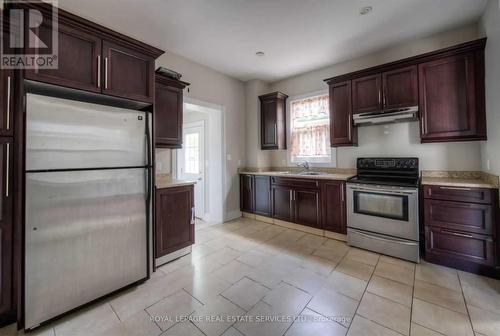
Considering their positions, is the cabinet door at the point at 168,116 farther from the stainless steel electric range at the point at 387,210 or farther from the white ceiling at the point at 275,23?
the stainless steel electric range at the point at 387,210

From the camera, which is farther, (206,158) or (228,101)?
(206,158)

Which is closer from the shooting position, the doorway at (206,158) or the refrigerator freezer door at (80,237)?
the refrigerator freezer door at (80,237)

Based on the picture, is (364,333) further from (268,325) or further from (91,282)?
(91,282)

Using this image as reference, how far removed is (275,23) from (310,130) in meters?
2.13

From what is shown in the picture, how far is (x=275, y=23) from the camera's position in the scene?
2.63m

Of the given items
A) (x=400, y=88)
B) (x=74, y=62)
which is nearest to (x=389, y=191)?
(x=400, y=88)

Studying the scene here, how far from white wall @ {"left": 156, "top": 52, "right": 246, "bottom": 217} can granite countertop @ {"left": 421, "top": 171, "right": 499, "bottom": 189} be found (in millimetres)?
3116

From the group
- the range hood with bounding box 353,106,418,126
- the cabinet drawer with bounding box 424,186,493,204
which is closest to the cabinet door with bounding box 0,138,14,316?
the range hood with bounding box 353,106,418,126

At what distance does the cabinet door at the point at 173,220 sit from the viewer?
8.20 ft

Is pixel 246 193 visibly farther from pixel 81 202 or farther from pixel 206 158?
pixel 81 202

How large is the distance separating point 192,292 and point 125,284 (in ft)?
2.17

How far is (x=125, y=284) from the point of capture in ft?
6.70

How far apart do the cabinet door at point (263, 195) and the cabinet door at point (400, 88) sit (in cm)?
227

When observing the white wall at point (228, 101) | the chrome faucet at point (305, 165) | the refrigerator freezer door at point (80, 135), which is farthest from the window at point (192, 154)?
the refrigerator freezer door at point (80, 135)
